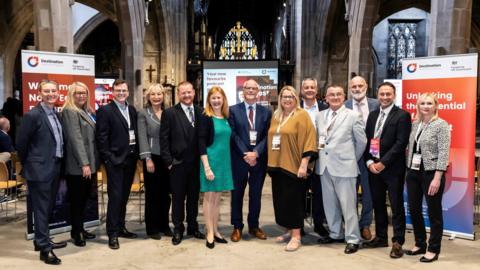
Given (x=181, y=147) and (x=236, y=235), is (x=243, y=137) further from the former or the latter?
(x=236, y=235)

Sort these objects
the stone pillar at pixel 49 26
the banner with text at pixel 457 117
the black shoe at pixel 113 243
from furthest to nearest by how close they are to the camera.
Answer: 1. the stone pillar at pixel 49 26
2. the banner with text at pixel 457 117
3. the black shoe at pixel 113 243

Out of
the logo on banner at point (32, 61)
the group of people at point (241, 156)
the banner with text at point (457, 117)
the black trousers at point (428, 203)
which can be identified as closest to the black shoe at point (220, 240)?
the group of people at point (241, 156)

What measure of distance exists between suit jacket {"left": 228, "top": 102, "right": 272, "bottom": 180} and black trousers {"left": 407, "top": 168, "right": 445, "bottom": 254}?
4.48 feet

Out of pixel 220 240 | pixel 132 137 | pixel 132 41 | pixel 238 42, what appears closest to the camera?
pixel 132 137

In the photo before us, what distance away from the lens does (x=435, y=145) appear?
3773mm

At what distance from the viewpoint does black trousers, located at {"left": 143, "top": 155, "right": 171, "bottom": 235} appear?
454 cm

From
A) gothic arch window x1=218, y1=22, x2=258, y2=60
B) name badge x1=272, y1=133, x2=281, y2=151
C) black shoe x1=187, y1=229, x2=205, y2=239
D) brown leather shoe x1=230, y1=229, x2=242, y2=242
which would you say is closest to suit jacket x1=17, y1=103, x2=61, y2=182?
black shoe x1=187, y1=229, x2=205, y2=239

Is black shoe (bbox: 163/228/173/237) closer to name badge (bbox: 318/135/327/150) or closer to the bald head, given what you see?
name badge (bbox: 318/135/327/150)

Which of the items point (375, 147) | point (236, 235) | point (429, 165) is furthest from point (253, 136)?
point (429, 165)

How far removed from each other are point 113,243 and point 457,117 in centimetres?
363

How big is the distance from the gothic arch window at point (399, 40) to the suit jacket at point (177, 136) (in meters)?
19.6

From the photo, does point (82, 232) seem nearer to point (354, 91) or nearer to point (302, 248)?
point (302, 248)

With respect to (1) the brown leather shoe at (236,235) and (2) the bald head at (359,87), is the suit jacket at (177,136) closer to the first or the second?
(1) the brown leather shoe at (236,235)

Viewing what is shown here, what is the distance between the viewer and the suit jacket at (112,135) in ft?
13.8
